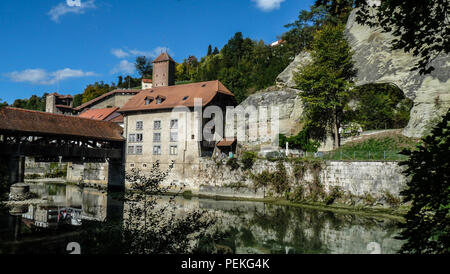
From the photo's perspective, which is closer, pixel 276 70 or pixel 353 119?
pixel 353 119

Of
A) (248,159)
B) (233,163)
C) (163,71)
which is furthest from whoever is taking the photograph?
(163,71)

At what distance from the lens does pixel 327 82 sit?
25.7 metres

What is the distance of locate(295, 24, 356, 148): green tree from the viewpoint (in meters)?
25.9

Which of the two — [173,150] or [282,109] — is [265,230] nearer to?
[282,109]

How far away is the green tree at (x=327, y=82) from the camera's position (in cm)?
2591

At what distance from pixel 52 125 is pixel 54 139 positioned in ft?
6.18

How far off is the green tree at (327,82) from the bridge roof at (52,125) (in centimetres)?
1993

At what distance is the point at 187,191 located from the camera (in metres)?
30.0

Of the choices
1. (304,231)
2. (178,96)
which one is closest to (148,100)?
(178,96)
